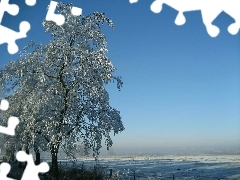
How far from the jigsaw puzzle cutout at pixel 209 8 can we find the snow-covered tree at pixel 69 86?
1261cm

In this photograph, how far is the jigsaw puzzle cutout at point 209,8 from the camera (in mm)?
4223

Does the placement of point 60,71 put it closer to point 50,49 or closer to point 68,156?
point 50,49

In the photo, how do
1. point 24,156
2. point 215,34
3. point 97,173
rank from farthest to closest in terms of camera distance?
1. point 97,173
2. point 24,156
3. point 215,34

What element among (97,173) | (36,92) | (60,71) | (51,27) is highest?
(51,27)

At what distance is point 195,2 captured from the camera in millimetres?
4457

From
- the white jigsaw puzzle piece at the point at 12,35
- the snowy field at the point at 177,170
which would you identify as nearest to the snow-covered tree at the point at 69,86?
the snowy field at the point at 177,170

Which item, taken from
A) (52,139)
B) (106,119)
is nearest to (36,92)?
(52,139)

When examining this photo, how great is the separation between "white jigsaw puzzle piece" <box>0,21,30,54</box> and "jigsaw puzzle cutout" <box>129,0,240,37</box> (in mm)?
3173

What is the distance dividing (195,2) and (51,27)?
48.2 feet

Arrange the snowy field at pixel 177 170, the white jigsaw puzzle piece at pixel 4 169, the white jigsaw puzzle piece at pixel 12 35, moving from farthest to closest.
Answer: the snowy field at pixel 177 170 → the white jigsaw puzzle piece at pixel 12 35 → the white jigsaw puzzle piece at pixel 4 169

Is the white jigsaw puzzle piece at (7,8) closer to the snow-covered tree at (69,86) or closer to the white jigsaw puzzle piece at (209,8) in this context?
the white jigsaw puzzle piece at (209,8)

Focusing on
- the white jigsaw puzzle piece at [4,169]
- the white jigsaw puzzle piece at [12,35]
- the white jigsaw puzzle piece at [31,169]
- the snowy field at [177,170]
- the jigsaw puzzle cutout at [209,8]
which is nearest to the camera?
the jigsaw puzzle cutout at [209,8]

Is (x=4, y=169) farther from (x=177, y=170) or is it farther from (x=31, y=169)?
(x=177, y=170)

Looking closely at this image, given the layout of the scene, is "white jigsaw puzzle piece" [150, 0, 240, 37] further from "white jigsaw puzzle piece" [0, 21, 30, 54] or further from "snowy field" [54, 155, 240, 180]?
"snowy field" [54, 155, 240, 180]
